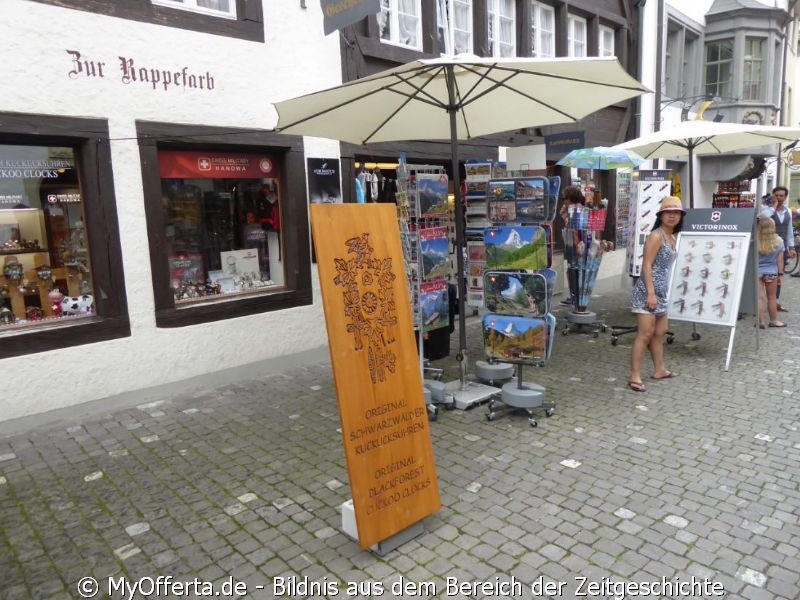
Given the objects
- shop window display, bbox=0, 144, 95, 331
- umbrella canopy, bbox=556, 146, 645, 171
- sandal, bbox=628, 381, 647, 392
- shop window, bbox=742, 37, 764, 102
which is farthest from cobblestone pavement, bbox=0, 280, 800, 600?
shop window, bbox=742, 37, 764, 102

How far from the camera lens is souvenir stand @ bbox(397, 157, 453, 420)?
5180 millimetres

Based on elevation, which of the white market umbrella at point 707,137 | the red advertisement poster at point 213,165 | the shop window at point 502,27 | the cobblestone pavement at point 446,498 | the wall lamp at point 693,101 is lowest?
the cobblestone pavement at point 446,498

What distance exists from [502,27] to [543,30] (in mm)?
1400

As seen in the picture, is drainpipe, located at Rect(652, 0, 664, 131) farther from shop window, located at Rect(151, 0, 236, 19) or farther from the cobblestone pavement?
shop window, located at Rect(151, 0, 236, 19)

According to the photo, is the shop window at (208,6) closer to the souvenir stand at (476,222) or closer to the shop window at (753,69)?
the souvenir stand at (476,222)

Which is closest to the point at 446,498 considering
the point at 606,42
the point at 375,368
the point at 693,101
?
the point at 375,368

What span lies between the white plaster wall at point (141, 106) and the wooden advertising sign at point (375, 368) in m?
3.59

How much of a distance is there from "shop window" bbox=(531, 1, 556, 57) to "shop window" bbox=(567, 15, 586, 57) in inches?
21.2

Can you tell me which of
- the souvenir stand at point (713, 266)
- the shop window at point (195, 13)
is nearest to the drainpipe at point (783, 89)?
the souvenir stand at point (713, 266)

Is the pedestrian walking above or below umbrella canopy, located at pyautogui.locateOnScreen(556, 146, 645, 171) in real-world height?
below

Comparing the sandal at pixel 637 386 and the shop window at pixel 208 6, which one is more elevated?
the shop window at pixel 208 6

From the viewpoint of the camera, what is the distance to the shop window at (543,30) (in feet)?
34.4

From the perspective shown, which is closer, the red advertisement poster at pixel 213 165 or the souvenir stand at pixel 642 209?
the red advertisement poster at pixel 213 165

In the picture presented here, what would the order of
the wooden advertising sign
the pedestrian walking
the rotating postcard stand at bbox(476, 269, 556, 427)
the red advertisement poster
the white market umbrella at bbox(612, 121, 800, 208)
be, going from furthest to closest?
the white market umbrella at bbox(612, 121, 800, 208)
the red advertisement poster
the pedestrian walking
the rotating postcard stand at bbox(476, 269, 556, 427)
the wooden advertising sign
